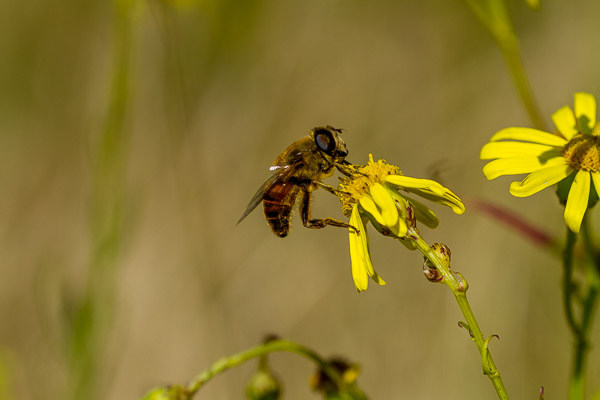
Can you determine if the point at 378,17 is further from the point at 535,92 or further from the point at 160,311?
the point at 160,311

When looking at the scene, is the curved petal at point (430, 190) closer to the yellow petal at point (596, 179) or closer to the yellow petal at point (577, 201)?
the yellow petal at point (577, 201)

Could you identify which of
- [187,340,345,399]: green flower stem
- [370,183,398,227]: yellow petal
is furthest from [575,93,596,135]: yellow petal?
[187,340,345,399]: green flower stem

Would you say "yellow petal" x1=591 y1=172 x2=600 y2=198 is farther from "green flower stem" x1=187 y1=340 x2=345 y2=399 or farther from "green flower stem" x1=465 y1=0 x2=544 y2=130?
"green flower stem" x1=187 y1=340 x2=345 y2=399

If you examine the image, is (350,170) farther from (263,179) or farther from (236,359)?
(263,179)

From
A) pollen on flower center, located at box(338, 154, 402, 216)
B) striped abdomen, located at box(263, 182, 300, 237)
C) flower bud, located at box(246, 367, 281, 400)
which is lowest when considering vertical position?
flower bud, located at box(246, 367, 281, 400)

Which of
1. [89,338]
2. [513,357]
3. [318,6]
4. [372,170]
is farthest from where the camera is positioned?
[318,6]

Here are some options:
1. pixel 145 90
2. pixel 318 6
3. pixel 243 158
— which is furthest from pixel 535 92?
pixel 145 90

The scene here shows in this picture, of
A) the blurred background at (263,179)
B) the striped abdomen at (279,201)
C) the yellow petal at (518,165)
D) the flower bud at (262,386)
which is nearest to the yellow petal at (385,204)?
the yellow petal at (518,165)
